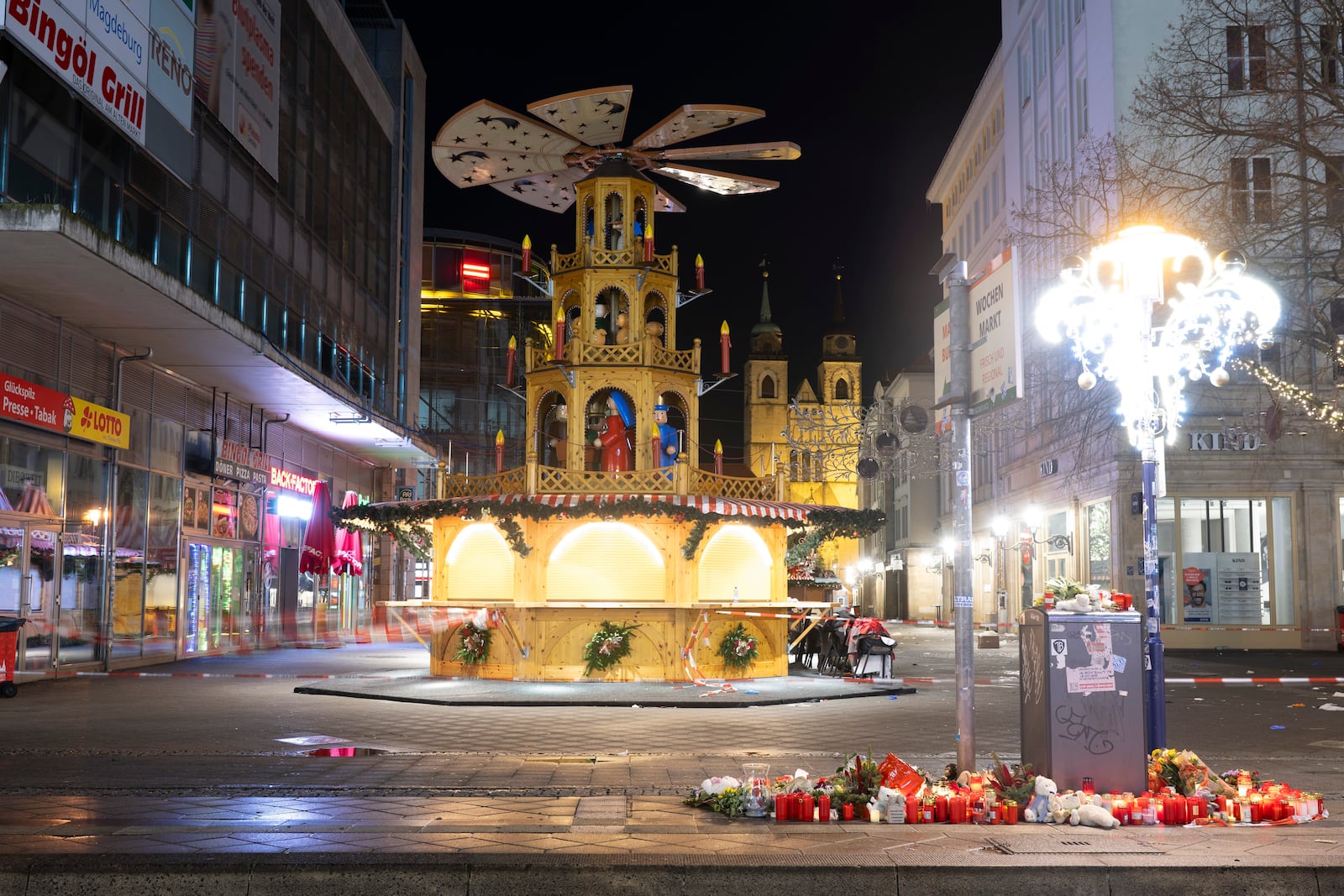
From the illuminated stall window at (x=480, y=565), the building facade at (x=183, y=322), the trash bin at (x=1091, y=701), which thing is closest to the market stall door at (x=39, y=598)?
the building facade at (x=183, y=322)

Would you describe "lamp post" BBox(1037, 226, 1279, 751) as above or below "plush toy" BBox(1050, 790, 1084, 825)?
above

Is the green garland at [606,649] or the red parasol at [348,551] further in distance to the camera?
the red parasol at [348,551]

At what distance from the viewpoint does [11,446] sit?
20578 mm

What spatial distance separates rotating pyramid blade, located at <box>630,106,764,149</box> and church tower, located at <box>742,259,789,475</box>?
386 feet

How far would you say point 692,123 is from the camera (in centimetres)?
2334

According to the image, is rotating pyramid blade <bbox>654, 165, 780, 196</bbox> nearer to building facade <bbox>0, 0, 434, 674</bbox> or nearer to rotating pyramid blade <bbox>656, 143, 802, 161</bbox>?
rotating pyramid blade <bbox>656, 143, 802, 161</bbox>

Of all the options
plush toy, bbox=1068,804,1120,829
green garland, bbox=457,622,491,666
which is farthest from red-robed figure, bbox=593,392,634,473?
plush toy, bbox=1068,804,1120,829

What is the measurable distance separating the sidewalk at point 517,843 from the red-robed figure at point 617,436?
1301 cm

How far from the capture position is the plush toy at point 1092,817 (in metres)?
8.34

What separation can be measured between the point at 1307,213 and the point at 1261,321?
3.74 meters

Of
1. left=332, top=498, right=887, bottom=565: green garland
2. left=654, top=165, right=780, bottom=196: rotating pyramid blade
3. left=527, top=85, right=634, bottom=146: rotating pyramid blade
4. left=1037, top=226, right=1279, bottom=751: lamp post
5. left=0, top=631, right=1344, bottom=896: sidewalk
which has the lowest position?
left=0, top=631, right=1344, bottom=896: sidewalk

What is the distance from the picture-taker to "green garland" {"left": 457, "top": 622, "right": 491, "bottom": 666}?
75.0 feet

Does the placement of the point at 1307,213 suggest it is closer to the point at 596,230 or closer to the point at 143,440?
the point at 596,230

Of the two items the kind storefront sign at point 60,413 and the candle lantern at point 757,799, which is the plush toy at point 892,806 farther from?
the kind storefront sign at point 60,413
